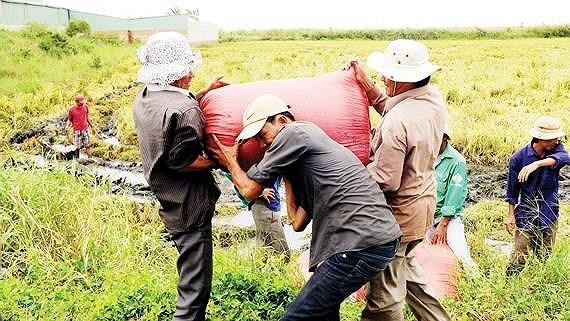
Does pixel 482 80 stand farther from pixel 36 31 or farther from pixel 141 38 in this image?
pixel 141 38

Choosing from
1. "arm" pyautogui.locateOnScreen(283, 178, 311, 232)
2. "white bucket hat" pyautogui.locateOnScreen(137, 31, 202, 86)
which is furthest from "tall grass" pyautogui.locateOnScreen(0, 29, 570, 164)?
"arm" pyautogui.locateOnScreen(283, 178, 311, 232)

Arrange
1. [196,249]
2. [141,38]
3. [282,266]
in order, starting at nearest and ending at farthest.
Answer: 1. [196,249]
2. [282,266]
3. [141,38]

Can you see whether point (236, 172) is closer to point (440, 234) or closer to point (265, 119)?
point (265, 119)

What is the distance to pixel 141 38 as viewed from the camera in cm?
4062

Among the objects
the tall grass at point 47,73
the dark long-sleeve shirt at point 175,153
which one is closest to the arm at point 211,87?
the dark long-sleeve shirt at point 175,153

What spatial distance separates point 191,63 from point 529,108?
919 centimetres

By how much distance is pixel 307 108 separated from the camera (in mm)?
2953

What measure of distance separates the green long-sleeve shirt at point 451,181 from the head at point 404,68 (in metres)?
1.21

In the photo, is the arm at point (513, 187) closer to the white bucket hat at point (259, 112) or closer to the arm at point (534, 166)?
the arm at point (534, 166)

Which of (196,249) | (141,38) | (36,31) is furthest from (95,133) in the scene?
(141,38)

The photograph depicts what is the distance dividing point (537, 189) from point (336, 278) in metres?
2.11

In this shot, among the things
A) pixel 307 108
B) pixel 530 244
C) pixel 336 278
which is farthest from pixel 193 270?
pixel 530 244

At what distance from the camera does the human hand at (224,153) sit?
2859 mm

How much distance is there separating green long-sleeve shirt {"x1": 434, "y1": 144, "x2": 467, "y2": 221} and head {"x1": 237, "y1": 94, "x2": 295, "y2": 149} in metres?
1.66
